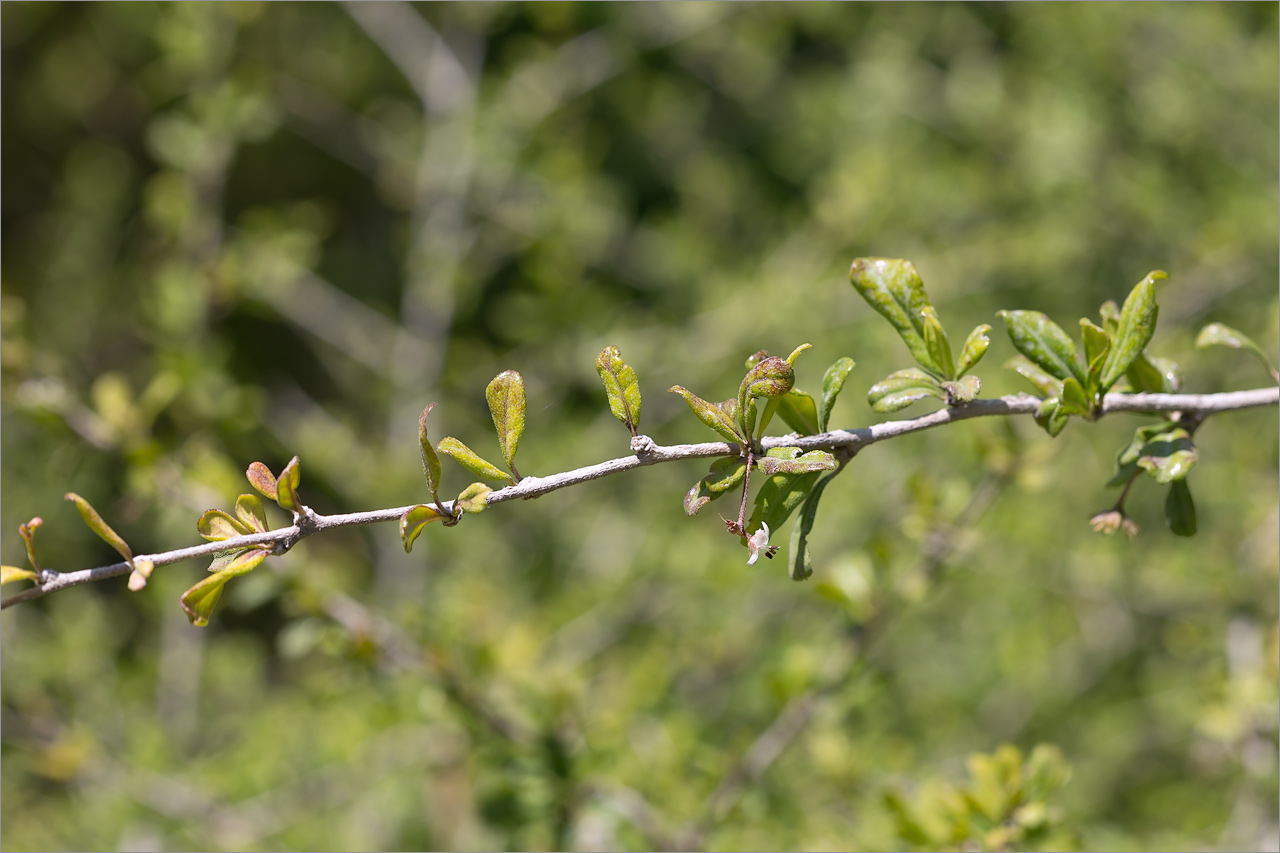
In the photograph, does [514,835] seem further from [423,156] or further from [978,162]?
[978,162]

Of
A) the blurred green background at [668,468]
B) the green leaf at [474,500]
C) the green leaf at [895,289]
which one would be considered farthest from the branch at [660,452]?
the blurred green background at [668,468]

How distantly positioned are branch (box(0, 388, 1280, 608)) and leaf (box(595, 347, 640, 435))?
42 mm

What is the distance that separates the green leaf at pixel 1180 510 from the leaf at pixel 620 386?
21.7 inches

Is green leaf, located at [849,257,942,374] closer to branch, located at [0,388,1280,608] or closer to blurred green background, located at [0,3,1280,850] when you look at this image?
branch, located at [0,388,1280,608]

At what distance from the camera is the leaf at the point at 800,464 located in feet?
2.42

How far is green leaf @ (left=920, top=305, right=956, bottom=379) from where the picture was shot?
839 millimetres

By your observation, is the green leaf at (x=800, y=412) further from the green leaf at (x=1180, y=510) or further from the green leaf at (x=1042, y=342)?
the green leaf at (x=1180, y=510)

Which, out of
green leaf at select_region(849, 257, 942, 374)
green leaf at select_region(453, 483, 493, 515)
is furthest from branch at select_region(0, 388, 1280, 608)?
green leaf at select_region(849, 257, 942, 374)

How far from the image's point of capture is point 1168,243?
273 centimetres

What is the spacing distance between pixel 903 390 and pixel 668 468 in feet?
7.13

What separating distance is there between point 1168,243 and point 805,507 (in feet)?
8.34

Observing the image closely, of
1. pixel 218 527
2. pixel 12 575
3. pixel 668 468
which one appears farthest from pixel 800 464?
pixel 668 468

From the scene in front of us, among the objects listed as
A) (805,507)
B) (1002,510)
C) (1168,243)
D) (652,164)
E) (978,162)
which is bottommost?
(1002,510)

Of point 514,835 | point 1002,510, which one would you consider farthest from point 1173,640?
point 514,835
